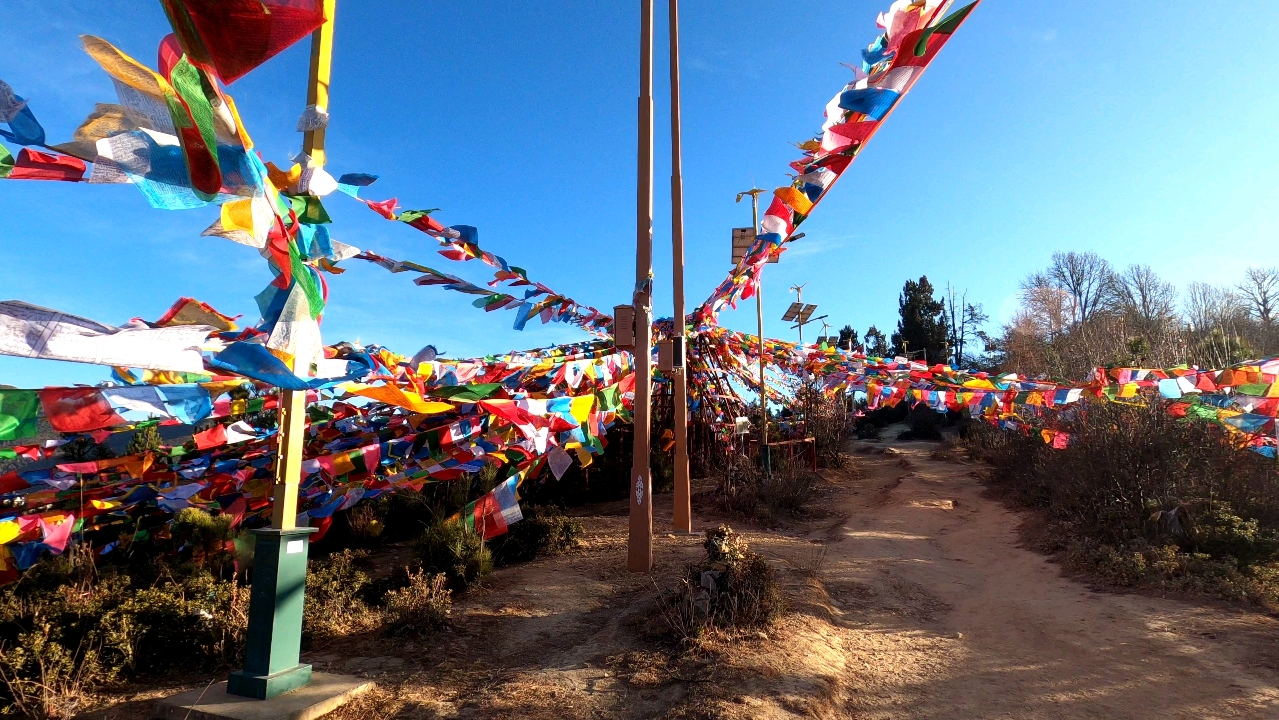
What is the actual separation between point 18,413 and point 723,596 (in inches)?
197

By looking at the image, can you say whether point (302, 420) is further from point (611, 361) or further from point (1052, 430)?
point (1052, 430)

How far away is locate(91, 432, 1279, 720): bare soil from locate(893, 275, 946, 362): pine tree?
31.6m

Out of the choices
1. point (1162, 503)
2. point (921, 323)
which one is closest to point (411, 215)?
point (1162, 503)

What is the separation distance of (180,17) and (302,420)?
2.56 m

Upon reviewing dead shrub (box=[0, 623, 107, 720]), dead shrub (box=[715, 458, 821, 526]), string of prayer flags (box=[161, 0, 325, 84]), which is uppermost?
string of prayer flags (box=[161, 0, 325, 84])

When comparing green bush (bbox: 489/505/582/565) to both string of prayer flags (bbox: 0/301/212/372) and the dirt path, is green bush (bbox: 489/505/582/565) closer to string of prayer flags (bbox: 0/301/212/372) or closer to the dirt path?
the dirt path

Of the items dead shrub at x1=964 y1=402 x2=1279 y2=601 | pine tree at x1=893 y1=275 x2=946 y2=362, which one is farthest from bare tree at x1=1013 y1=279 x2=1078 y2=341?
dead shrub at x1=964 y1=402 x2=1279 y2=601

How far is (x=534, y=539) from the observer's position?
8633mm

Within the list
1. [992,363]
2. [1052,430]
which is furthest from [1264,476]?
[992,363]

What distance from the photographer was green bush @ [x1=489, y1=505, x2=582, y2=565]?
8.41 meters

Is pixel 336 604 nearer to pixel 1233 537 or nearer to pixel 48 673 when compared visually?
pixel 48 673

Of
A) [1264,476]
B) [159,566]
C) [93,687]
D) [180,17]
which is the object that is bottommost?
[93,687]

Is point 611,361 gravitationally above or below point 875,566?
above

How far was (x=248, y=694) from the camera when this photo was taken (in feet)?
14.1
